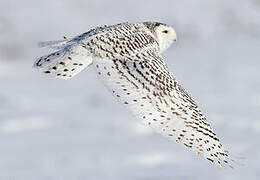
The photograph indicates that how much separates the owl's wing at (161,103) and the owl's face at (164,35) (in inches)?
74.2

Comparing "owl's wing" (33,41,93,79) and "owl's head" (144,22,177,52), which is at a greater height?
"owl's head" (144,22,177,52)

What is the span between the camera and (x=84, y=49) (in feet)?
22.1

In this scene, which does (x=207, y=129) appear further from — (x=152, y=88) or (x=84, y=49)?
(x=84, y=49)

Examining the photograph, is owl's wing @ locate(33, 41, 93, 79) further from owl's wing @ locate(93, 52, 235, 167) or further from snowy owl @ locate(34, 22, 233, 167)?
owl's wing @ locate(93, 52, 235, 167)

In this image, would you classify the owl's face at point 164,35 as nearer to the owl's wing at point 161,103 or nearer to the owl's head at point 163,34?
the owl's head at point 163,34

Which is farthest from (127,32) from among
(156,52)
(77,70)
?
(77,70)

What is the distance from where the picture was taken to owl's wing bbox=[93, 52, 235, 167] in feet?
20.0

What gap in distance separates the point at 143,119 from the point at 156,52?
131cm

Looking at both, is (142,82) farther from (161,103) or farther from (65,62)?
(65,62)

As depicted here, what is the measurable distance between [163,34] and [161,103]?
2.43 metres

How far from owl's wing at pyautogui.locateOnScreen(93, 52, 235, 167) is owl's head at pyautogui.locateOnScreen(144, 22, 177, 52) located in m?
1.77

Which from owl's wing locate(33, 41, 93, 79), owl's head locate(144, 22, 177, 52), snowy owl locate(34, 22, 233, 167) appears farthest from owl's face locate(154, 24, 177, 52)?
owl's wing locate(33, 41, 93, 79)

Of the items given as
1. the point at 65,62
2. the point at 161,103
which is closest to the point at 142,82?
the point at 161,103

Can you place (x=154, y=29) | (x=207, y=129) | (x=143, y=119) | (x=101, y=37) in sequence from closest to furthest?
(x=143, y=119) → (x=207, y=129) → (x=101, y=37) → (x=154, y=29)
